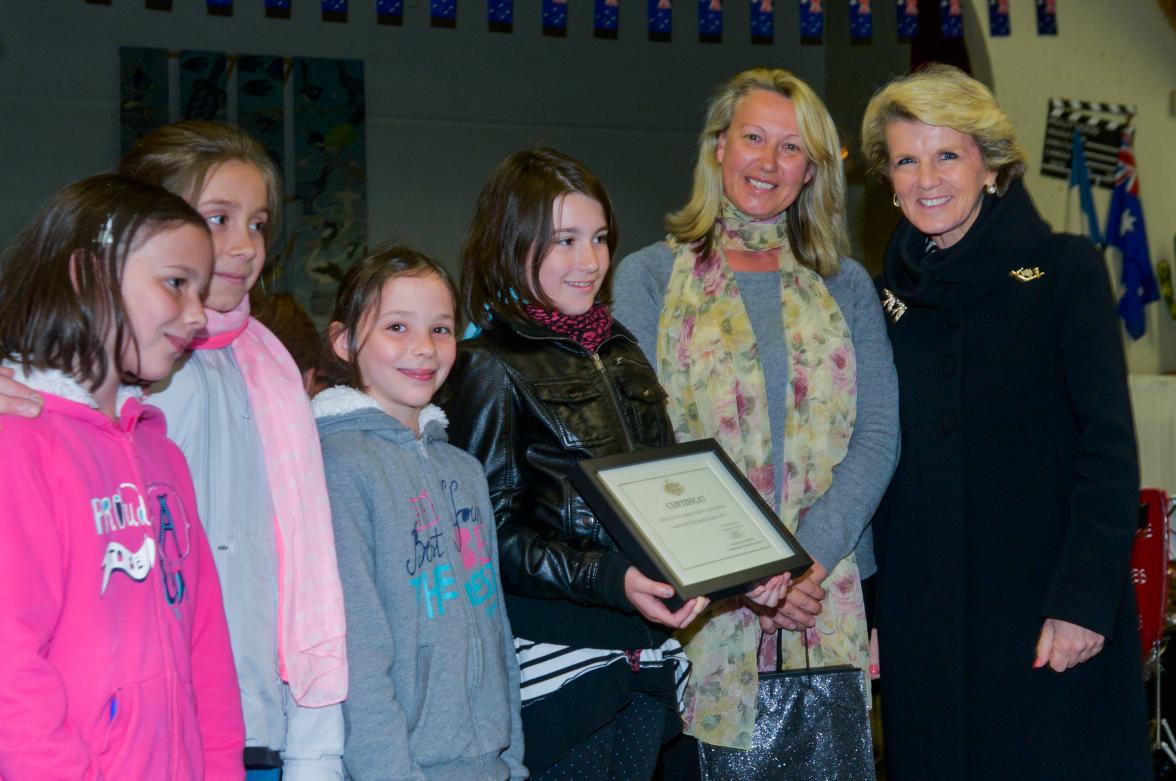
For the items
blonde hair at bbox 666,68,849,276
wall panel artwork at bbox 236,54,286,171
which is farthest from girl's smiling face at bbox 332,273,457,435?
wall panel artwork at bbox 236,54,286,171

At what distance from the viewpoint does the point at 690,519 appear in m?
2.11

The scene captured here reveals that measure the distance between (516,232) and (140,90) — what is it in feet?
20.4

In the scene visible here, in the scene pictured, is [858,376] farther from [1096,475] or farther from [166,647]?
[166,647]

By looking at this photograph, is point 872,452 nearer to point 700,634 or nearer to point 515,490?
point 700,634

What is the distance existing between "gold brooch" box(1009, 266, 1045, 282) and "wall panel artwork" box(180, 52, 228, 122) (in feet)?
20.8

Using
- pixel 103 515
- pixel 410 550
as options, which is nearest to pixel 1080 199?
pixel 410 550

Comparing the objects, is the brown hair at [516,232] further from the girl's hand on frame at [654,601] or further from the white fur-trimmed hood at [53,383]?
the white fur-trimmed hood at [53,383]

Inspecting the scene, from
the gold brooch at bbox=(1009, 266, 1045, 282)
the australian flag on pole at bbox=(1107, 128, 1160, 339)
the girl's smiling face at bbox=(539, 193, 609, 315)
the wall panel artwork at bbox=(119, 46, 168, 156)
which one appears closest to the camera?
the girl's smiling face at bbox=(539, 193, 609, 315)

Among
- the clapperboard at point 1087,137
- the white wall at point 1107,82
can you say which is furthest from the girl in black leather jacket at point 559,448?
the clapperboard at point 1087,137

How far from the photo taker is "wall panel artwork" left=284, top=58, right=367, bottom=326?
25.6ft

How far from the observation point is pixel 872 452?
2502 mm

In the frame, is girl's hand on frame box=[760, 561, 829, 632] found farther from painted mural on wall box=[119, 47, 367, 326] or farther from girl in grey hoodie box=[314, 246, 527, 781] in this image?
painted mural on wall box=[119, 47, 367, 326]

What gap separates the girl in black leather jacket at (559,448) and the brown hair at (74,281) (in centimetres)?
73

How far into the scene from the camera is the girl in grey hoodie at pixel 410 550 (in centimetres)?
184
